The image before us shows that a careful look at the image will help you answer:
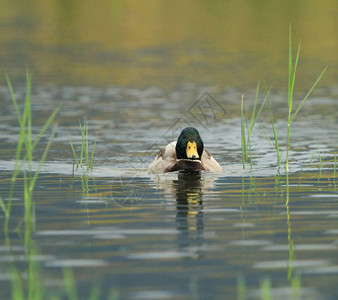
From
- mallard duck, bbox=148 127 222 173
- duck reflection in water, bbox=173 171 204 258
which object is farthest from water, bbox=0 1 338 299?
mallard duck, bbox=148 127 222 173

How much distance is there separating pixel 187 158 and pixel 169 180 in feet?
3.30

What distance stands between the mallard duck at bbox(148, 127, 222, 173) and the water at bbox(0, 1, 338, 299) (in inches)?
13.9

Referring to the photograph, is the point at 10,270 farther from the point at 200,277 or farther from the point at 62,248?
the point at 200,277

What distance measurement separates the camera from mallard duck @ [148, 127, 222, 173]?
1373 centimetres

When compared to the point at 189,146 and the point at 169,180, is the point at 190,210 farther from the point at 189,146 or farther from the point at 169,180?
the point at 189,146

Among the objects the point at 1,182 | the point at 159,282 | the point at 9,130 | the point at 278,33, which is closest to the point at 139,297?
the point at 159,282

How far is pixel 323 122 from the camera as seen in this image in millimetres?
18625

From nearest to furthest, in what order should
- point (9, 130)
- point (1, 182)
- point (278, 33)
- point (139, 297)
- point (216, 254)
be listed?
1. point (139, 297)
2. point (216, 254)
3. point (1, 182)
4. point (9, 130)
5. point (278, 33)

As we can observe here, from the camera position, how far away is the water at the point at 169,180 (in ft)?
23.7

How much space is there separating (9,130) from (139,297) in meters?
11.9

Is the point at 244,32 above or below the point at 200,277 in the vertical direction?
above

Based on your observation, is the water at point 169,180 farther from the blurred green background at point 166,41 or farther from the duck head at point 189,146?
the duck head at point 189,146

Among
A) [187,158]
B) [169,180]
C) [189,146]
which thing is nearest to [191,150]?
[189,146]

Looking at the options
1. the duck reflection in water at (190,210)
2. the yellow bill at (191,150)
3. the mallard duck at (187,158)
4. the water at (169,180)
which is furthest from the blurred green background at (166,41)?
the duck reflection in water at (190,210)
